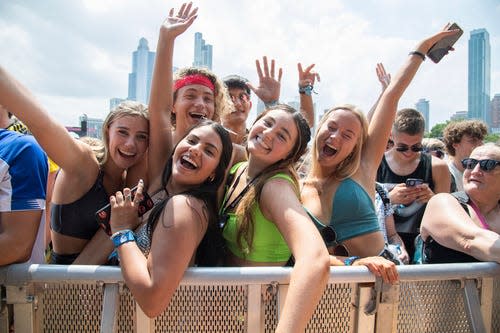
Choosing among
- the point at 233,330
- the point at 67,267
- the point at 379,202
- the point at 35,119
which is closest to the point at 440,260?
the point at 379,202

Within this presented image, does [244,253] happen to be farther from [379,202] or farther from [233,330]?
[379,202]

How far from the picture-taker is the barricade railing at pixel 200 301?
157 cm

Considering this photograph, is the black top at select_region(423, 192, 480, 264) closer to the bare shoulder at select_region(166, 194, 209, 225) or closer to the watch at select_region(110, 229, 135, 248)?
the bare shoulder at select_region(166, 194, 209, 225)

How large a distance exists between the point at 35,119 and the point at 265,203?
1.21 meters

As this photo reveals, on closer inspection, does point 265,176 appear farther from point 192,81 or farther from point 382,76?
point 382,76

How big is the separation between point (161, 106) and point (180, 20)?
643 mm

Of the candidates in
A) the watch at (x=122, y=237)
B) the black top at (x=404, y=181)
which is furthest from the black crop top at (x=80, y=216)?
the black top at (x=404, y=181)

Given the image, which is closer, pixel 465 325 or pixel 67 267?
pixel 67 267

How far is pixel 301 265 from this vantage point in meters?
1.49

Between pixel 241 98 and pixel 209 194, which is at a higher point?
pixel 241 98

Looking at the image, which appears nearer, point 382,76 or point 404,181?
point 404,181

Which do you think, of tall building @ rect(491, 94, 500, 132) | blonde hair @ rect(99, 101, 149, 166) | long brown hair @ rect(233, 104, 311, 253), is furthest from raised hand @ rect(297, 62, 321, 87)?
tall building @ rect(491, 94, 500, 132)

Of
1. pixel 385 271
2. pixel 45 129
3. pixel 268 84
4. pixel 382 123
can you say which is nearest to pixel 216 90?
pixel 268 84

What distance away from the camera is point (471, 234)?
199cm
